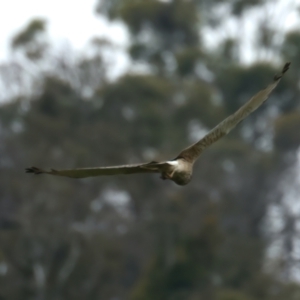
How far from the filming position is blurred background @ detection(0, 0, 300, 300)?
29578 mm

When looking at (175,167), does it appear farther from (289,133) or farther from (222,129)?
(289,133)

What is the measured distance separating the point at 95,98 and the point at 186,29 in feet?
36.8

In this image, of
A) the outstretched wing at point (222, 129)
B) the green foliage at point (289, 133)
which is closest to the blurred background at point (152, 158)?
the green foliage at point (289, 133)

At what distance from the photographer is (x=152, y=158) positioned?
1422 inches

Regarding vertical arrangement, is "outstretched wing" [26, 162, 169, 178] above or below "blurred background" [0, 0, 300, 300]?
below

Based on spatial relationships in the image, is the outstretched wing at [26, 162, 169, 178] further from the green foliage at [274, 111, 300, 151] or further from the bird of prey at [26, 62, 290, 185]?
the green foliage at [274, 111, 300, 151]

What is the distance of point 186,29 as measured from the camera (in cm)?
5162

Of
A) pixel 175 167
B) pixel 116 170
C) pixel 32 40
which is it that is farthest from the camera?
pixel 32 40

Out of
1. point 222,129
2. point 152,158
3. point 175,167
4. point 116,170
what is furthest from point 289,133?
point 116,170

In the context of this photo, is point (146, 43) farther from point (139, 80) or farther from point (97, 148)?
point (97, 148)

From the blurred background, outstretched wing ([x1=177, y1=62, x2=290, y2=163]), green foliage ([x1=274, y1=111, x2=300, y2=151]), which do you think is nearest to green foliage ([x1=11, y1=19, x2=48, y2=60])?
the blurred background

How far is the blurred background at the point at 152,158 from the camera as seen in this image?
2958cm

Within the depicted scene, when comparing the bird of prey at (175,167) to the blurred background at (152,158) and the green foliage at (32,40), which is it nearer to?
the blurred background at (152,158)

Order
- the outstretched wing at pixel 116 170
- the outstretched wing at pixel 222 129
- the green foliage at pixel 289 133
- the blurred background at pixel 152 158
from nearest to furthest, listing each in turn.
→ 1. the outstretched wing at pixel 116 170
2. the outstretched wing at pixel 222 129
3. the blurred background at pixel 152 158
4. the green foliage at pixel 289 133
